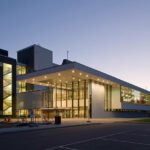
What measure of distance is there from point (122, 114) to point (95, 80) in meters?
18.7

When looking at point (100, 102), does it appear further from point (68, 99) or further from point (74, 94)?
point (68, 99)

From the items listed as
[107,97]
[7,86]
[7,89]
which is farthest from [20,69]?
[107,97]

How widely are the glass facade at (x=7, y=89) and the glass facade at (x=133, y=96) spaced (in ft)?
105

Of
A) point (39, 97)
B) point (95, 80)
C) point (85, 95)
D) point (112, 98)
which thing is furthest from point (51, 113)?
point (112, 98)

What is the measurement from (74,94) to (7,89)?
22651 millimetres

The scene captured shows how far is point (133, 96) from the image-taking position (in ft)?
206

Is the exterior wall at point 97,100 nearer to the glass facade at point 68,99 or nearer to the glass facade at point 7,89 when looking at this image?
the glass facade at point 68,99

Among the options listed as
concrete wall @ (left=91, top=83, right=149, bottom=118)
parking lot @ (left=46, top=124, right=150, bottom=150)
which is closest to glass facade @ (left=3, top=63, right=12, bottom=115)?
concrete wall @ (left=91, top=83, right=149, bottom=118)

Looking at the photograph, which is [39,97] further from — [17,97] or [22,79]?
[17,97]

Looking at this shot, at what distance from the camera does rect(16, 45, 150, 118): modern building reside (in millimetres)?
42500

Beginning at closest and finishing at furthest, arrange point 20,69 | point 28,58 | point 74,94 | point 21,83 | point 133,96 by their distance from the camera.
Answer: point 74,94 → point 133,96 → point 21,83 → point 20,69 → point 28,58

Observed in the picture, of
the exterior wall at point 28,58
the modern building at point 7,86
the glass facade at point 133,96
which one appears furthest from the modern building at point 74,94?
the exterior wall at point 28,58

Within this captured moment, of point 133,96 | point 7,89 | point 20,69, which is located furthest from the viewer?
point 20,69

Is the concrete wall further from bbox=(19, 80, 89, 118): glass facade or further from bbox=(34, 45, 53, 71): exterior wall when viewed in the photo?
bbox=(34, 45, 53, 71): exterior wall
